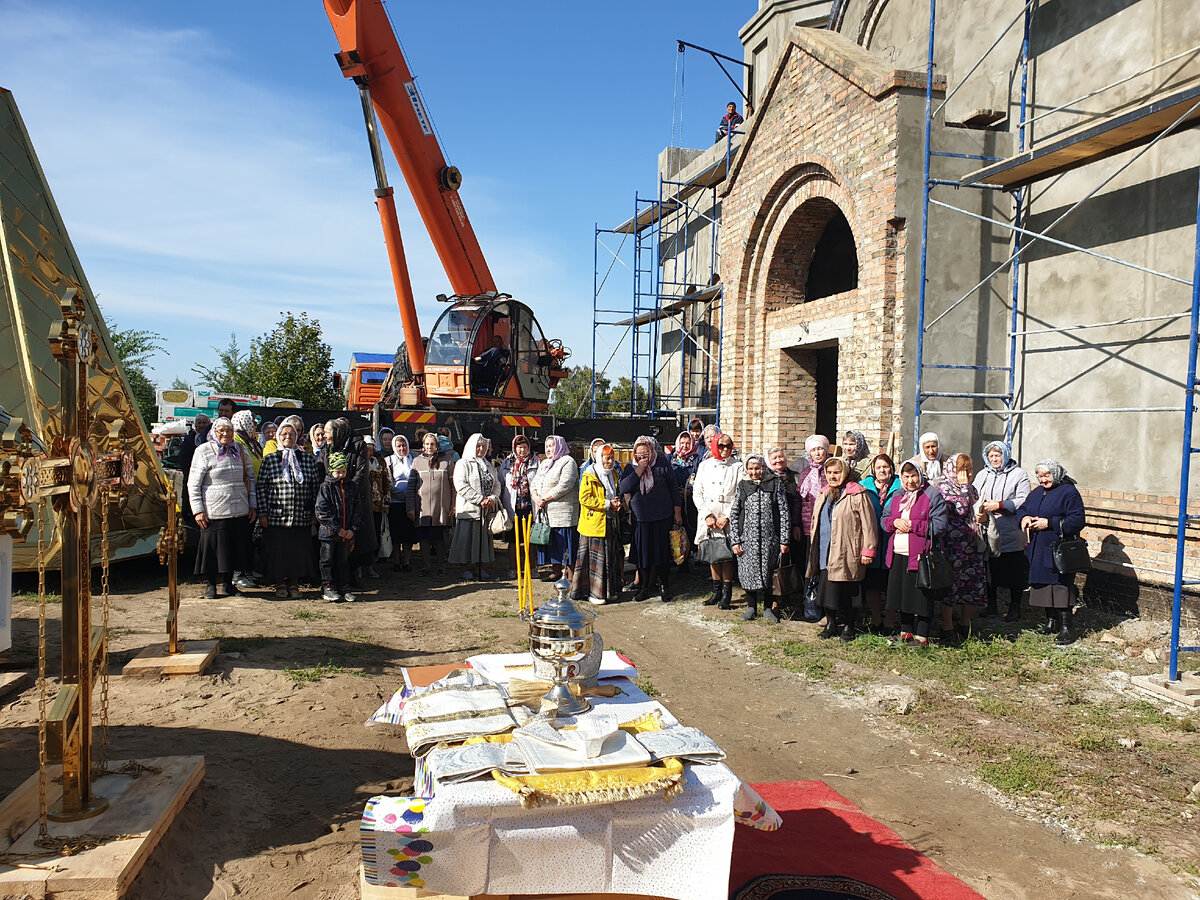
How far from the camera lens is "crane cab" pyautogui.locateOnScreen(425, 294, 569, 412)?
13602 millimetres

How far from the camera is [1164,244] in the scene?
23.5ft

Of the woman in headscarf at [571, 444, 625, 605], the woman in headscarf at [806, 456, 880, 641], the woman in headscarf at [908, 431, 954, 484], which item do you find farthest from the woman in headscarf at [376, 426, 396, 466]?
the woman in headscarf at [908, 431, 954, 484]

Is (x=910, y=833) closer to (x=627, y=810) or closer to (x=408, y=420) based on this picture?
(x=627, y=810)

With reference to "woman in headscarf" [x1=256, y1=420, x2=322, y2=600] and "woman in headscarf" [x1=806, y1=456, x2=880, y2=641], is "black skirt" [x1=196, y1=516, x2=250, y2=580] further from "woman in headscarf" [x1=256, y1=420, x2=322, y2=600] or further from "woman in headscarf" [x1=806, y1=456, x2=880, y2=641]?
"woman in headscarf" [x1=806, y1=456, x2=880, y2=641]

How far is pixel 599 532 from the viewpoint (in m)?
8.46

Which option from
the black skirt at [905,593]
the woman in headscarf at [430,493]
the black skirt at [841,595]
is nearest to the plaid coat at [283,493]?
the woman in headscarf at [430,493]

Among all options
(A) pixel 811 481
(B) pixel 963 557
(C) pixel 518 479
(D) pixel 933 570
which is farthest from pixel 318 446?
(B) pixel 963 557

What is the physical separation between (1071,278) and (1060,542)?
115 inches

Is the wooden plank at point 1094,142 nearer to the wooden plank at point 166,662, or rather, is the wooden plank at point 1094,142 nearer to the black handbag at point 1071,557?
the black handbag at point 1071,557

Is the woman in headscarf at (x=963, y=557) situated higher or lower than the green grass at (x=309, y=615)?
higher

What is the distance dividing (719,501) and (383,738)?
14.3ft

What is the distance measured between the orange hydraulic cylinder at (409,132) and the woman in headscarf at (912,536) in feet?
30.7

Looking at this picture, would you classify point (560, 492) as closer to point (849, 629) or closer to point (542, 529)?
point (542, 529)

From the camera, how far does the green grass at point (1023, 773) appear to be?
14.1ft
